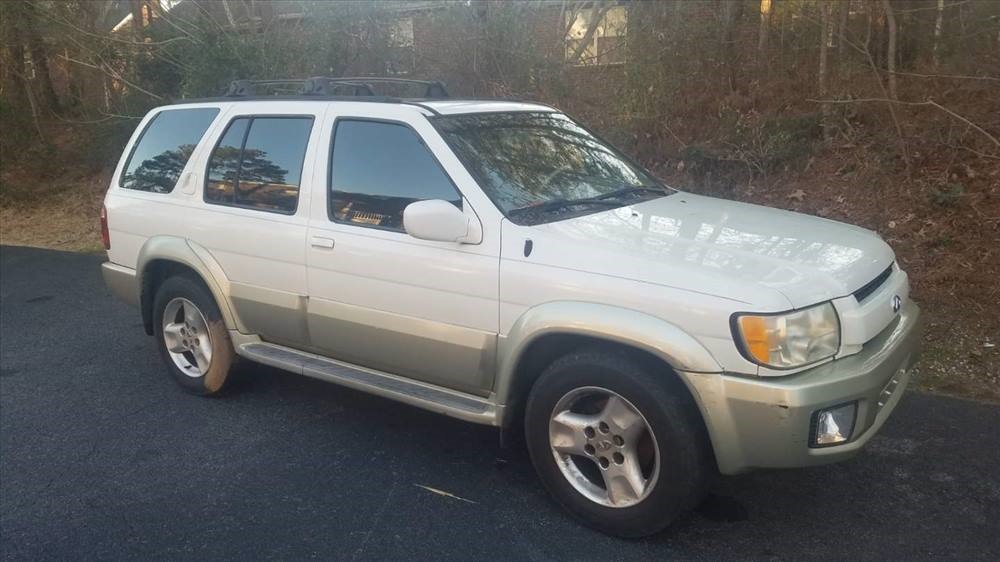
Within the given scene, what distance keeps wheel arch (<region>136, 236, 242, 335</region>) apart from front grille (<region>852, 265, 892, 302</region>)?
3.45 m

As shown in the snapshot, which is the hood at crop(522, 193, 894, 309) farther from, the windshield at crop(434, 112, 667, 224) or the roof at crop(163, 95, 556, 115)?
the roof at crop(163, 95, 556, 115)

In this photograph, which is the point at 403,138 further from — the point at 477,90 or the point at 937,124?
the point at 477,90

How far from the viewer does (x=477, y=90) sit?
11.1 metres

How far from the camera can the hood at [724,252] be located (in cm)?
323

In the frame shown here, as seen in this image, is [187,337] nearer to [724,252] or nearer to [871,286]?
[724,252]

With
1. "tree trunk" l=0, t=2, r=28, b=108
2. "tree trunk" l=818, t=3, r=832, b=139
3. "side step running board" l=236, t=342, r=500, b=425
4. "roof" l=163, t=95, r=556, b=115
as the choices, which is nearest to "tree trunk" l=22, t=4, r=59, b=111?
"tree trunk" l=0, t=2, r=28, b=108

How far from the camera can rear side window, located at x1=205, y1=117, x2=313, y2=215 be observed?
4.68m

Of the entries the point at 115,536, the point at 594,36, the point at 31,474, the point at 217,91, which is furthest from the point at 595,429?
the point at 217,91

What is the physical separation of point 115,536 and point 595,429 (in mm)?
2232

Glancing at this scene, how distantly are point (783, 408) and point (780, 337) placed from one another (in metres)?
0.26

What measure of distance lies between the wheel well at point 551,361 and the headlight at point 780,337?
1.11 ft

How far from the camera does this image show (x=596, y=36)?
1077 cm

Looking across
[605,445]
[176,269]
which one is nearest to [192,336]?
[176,269]

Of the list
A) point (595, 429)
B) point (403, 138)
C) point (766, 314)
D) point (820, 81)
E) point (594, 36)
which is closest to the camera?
point (766, 314)
